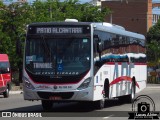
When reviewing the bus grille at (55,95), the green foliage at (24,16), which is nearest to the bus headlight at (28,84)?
→ the bus grille at (55,95)

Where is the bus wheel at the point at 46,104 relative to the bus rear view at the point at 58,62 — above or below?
below

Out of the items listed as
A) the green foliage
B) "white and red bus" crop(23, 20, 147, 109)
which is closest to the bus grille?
"white and red bus" crop(23, 20, 147, 109)

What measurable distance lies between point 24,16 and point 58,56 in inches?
1365

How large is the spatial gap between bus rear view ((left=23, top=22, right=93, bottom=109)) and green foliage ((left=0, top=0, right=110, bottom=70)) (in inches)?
958

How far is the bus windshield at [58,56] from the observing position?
2094cm

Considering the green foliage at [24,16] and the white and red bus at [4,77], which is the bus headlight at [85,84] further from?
the green foliage at [24,16]

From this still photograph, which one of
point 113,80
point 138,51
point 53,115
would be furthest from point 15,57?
point 53,115

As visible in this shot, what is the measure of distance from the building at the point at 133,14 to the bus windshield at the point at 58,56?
110 m

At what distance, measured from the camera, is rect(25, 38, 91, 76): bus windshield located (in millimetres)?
20938

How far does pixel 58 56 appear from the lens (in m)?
21.1

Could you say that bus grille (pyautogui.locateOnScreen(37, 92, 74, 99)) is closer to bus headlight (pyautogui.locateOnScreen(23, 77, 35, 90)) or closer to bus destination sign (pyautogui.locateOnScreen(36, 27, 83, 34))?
bus headlight (pyautogui.locateOnScreen(23, 77, 35, 90))

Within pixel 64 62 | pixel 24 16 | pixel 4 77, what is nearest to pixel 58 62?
pixel 64 62

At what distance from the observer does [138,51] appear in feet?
97.1

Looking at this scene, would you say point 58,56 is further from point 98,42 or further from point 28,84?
point 98,42
